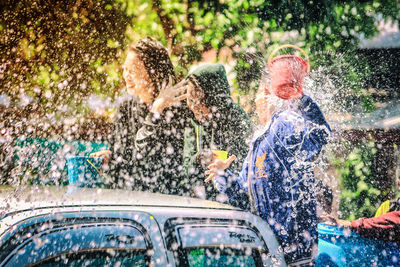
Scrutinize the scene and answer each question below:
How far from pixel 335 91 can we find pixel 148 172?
3267mm

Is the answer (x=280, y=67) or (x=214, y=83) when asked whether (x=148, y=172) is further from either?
(x=280, y=67)

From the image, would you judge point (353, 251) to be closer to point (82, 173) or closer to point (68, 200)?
point (68, 200)

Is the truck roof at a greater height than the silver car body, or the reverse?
the truck roof

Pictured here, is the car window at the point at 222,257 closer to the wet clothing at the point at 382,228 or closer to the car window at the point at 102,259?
the car window at the point at 102,259

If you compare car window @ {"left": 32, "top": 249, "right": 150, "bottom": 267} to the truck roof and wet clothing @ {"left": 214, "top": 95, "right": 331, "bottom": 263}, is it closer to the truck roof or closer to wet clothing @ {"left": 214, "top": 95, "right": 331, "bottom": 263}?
the truck roof

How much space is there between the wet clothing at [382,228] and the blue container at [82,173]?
2.06m

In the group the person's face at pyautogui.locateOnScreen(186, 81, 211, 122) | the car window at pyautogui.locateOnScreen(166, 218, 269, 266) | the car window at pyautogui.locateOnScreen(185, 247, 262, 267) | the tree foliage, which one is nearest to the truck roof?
the car window at pyautogui.locateOnScreen(166, 218, 269, 266)

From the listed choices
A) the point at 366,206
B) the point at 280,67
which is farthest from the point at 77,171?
the point at 366,206

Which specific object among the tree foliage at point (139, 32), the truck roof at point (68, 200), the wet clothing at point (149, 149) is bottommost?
the truck roof at point (68, 200)

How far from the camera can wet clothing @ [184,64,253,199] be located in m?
3.18

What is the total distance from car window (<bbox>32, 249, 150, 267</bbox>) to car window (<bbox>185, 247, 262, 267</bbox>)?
0.22 meters

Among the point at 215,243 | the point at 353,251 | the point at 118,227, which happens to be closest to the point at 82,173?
the point at 118,227

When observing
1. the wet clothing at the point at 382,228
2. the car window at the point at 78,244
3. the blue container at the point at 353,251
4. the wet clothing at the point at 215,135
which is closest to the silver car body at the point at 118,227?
the car window at the point at 78,244

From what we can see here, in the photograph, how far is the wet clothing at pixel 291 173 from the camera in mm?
1904
